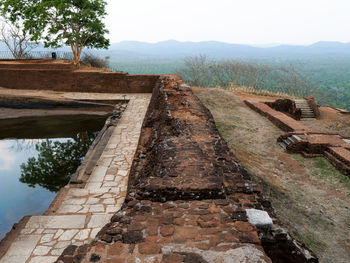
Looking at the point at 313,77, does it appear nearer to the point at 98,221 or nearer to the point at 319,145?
the point at 319,145

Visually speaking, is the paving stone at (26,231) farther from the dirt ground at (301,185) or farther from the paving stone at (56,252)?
the dirt ground at (301,185)

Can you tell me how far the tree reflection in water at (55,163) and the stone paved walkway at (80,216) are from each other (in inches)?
45.7

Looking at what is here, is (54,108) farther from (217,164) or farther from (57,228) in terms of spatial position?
(217,164)

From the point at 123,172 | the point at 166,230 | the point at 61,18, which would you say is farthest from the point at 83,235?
the point at 61,18

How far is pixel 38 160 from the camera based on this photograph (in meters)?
6.86

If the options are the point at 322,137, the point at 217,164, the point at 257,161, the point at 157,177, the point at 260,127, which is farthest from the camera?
the point at 260,127

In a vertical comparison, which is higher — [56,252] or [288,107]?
[288,107]

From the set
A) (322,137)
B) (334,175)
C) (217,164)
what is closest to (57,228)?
(217,164)

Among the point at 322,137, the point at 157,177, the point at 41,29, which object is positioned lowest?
the point at 322,137

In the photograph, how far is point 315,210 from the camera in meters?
4.09

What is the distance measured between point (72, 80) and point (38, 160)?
6506 millimetres

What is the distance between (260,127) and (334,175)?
3.35 m

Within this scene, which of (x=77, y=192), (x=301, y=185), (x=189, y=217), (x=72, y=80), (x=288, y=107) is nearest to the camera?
Result: (x=189, y=217)

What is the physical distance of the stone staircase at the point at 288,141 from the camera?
6.56 m
